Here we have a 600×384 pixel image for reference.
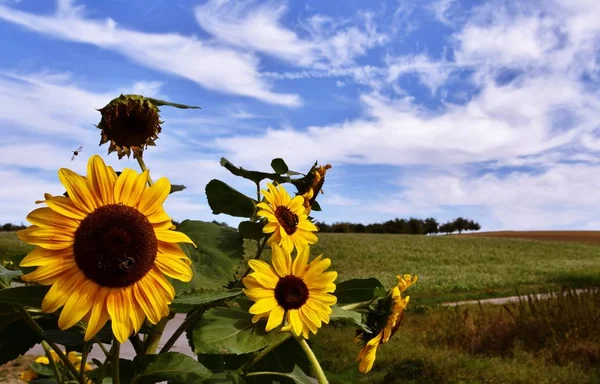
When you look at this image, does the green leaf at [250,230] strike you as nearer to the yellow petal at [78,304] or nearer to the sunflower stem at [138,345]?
the sunflower stem at [138,345]

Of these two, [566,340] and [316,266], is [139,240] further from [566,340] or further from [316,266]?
[566,340]

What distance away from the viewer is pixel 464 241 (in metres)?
34.7

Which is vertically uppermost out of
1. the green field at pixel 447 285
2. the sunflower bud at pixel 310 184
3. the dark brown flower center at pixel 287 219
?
the sunflower bud at pixel 310 184

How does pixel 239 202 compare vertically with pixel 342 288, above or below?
above

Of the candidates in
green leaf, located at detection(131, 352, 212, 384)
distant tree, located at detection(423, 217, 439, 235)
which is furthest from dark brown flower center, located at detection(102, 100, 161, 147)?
distant tree, located at detection(423, 217, 439, 235)

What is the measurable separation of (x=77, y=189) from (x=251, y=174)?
51 cm

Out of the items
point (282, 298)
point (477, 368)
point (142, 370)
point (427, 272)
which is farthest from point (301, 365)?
point (427, 272)

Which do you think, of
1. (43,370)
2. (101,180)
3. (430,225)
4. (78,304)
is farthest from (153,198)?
(430,225)

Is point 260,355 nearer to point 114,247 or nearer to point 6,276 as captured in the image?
point 114,247

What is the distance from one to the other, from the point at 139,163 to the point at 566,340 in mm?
8303

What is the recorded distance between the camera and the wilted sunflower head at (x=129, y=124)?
1248mm

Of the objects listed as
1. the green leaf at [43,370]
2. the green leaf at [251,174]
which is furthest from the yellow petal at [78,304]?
the green leaf at [43,370]

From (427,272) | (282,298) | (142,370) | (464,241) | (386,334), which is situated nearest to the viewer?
(142,370)

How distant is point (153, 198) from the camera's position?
0.94 meters
